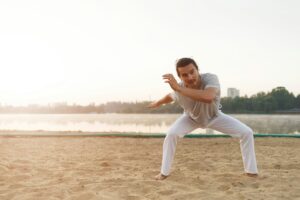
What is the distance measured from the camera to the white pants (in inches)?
206

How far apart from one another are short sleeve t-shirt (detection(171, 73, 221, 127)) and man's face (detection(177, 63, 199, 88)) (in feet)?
0.54

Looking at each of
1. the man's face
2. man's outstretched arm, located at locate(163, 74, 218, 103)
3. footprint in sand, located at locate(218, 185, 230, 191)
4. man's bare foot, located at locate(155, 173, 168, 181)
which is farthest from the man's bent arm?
man's bare foot, located at locate(155, 173, 168, 181)

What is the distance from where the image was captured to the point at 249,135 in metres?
5.26

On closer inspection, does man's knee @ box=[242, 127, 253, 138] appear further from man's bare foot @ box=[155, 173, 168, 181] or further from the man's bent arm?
man's bare foot @ box=[155, 173, 168, 181]

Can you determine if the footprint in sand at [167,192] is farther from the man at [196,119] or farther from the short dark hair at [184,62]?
the short dark hair at [184,62]

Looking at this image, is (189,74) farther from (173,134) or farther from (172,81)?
(173,134)

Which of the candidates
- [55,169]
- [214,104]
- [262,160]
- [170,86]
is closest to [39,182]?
[55,169]

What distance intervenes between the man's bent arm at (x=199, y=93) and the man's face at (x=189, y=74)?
288 millimetres

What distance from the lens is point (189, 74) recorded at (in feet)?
15.6

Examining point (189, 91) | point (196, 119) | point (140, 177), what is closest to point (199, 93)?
point (189, 91)

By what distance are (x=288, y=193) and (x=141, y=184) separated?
195cm

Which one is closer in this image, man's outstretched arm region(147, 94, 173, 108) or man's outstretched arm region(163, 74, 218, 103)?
man's outstretched arm region(163, 74, 218, 103)

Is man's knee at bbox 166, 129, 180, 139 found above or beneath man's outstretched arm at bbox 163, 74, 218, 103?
beneath

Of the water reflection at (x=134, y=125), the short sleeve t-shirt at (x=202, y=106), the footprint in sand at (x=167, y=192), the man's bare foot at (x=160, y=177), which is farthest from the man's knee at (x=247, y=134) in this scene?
the water reflection at (x=134, y=125)
